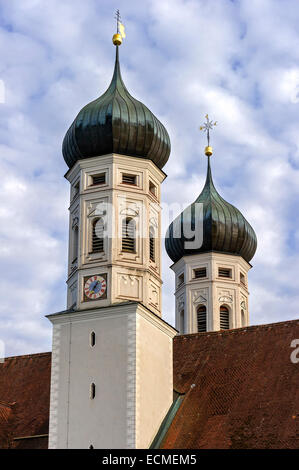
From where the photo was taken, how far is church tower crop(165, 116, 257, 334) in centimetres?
3828

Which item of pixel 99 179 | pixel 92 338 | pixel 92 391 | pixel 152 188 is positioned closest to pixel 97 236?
pixel 99 179

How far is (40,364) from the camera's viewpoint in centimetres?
3256

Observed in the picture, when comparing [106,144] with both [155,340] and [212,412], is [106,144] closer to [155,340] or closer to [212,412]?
[155,340]

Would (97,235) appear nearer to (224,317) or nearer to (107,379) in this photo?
(107,379)

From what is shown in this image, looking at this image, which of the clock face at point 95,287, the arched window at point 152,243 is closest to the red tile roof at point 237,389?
the arched window at point 152,243

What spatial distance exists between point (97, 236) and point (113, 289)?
1845 millimetres

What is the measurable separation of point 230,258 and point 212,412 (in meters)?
11.2

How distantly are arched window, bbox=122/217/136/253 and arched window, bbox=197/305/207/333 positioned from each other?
387 inches

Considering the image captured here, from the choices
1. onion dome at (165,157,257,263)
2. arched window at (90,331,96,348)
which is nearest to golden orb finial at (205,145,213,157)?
onion dome at (165,157,257,263)

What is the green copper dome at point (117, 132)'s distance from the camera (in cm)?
3009

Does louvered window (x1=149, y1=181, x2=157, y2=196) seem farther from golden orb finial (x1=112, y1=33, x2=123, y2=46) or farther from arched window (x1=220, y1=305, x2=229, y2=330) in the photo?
arched window (x1=220, y1=305, x2=229, y2=330)
